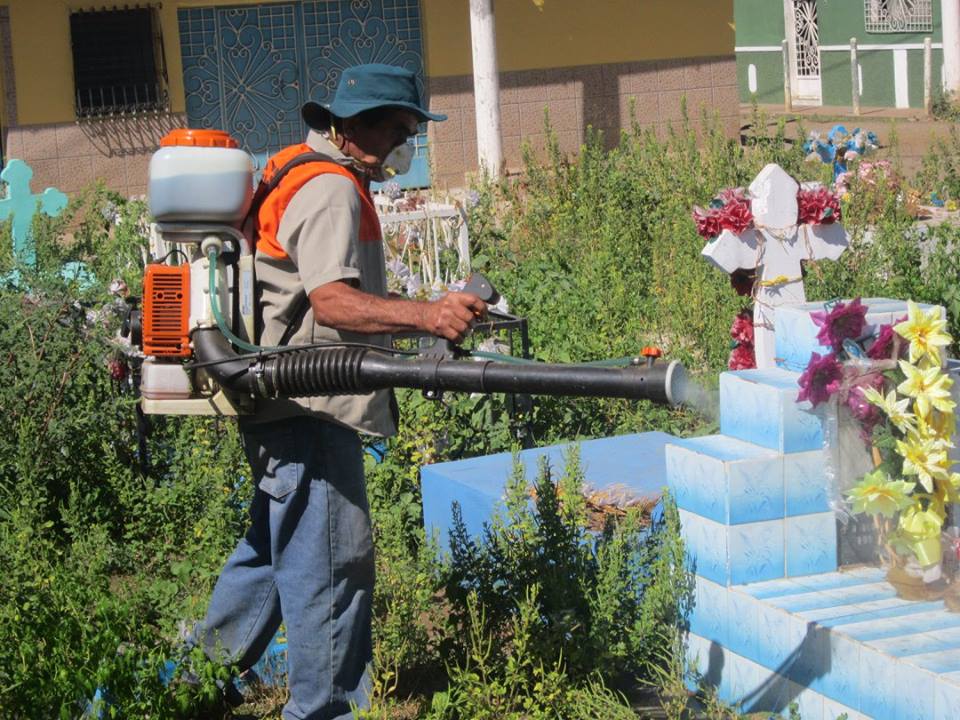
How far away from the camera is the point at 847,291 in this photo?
677cm

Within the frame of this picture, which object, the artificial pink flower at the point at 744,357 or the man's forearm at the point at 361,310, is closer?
the man's forearm at the point at 361,310

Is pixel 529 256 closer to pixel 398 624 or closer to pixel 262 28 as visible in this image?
pixel 398 624

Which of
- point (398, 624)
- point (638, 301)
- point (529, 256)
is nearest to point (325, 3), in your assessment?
point (529, 256)

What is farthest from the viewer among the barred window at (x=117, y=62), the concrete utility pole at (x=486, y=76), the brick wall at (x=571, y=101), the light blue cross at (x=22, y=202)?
the brick wall at (x=571, y=101)

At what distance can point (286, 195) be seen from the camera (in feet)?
11.0

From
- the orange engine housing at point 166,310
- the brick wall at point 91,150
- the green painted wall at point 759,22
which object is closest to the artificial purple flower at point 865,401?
the orange engine housing at point 166,310

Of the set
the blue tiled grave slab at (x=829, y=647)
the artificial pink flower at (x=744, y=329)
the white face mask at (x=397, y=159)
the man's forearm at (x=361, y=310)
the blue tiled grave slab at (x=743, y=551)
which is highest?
the white face mask at (x=397, y=159)

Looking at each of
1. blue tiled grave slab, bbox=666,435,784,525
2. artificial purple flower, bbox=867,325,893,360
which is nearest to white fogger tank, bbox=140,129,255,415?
blue tiled grave slab, bbox=666,435,784,525

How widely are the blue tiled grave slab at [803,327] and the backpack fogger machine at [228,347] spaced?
2.62 feet

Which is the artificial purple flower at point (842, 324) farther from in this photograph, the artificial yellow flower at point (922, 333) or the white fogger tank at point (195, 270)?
the white fogger tank at point (195, 270)

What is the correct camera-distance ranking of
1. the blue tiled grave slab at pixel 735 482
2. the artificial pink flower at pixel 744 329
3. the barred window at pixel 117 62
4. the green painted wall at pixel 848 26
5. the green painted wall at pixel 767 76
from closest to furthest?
the blue tiled grave slab at pixel 735 482 → the artificial pink flower at pixel 744 329 → the barred window at pixel 117 62 → the green painted wall at pixel 848 26 → the green painted wall at pixel 767 76

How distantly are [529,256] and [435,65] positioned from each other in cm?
705

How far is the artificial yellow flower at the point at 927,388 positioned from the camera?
3475 millimetres

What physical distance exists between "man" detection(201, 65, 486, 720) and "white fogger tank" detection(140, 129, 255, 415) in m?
0.07
